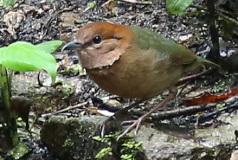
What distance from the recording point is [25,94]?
15.4ft

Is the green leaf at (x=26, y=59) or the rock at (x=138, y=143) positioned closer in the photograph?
the green leaf at (x=26, y=59)

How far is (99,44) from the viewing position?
3.59m

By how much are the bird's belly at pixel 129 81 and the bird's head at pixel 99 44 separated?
0.06 meters

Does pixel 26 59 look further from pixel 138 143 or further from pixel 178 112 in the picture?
pixel 178 112

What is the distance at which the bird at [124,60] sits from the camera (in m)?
3.46

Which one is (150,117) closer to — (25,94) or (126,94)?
(126,94)

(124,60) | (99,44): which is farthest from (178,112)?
(99,44)

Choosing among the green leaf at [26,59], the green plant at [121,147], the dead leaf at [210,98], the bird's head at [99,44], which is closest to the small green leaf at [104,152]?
the green plant at [121,147]

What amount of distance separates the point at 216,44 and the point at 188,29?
1.14m

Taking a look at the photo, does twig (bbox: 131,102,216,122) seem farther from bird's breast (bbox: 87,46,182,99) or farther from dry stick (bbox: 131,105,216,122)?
bird's breast (bbox: 87,46,182,99)

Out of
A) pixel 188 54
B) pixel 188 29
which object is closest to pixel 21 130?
pixel 188 54

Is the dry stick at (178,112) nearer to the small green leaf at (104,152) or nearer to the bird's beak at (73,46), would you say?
the small green leaf at (104,152)

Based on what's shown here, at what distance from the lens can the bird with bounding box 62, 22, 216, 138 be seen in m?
3.46

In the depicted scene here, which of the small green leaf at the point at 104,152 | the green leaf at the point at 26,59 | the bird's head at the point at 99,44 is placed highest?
the green leaf at the point at 26,59
